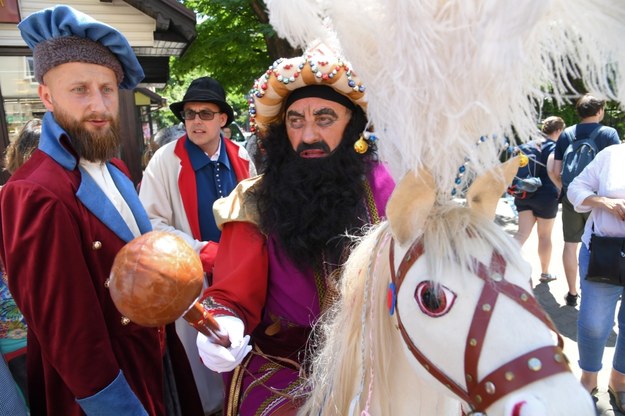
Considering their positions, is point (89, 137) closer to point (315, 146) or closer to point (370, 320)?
point (315, 146)

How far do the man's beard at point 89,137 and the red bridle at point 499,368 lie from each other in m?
1.36

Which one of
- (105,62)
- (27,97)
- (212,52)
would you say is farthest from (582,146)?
(212,52)

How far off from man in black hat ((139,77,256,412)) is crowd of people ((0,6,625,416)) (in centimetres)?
40

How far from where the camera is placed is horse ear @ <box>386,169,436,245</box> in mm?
1044

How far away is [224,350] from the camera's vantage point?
1347mm

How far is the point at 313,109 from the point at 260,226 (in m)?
0.56

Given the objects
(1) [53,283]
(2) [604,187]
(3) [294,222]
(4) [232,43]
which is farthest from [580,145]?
(4) [232,43]

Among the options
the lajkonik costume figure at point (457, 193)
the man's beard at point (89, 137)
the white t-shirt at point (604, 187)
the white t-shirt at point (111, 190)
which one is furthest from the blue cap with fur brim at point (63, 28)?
the white t-shirt at point (604, 187)

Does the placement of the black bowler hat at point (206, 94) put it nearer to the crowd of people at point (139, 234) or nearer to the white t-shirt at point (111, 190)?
the crowd of people at point (139, 234)

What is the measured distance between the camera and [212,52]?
868 cm

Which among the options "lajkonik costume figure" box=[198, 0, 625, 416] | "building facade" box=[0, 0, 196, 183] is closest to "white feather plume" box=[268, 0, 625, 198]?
"lajkonik costume figure" box=[198, 0, 625, 416]

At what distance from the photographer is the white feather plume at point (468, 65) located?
88 centimetres

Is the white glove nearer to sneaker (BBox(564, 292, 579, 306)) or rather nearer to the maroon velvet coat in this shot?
the maroon velvet coat

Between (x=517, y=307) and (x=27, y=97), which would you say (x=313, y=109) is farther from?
(x=27, y=97)
